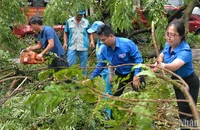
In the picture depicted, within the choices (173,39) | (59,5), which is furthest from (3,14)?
(173,39)

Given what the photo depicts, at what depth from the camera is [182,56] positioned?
3.41 metres

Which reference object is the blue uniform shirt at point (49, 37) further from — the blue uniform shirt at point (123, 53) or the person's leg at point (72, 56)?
the blue uniform shirt at point (123, 53)

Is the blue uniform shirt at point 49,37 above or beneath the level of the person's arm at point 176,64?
beneath

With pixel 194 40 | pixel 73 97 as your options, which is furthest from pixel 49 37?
pixel 194 40

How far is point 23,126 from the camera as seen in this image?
369cm

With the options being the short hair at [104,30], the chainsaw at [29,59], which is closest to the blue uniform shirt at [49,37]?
the chainsaw at [29,59]

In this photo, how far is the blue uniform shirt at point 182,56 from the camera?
3438 millimetres

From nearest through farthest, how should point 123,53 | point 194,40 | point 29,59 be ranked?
point 123,53, point 29,59, point 194,40

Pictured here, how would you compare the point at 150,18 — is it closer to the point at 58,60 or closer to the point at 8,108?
the point at 58,60

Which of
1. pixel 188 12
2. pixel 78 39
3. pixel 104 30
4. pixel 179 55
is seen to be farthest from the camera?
pixel 188 12

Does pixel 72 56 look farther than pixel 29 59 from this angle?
Yes

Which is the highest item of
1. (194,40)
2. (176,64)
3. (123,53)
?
(176,64)

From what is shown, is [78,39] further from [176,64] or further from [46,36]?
[176,64]

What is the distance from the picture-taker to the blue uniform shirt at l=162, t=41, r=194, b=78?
3438mm
